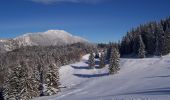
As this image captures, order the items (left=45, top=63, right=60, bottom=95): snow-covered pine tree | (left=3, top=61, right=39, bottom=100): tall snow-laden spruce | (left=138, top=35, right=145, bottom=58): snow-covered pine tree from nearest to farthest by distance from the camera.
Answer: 1. (left=3, top=61, right=39, bottom=100): tall snow-laden spruce
2. (left=45, top=63, right=60, bottom=95): snow-covered pine tree
3. (left=138, top=35, right=145, bottom=58): snow-covered pine tree

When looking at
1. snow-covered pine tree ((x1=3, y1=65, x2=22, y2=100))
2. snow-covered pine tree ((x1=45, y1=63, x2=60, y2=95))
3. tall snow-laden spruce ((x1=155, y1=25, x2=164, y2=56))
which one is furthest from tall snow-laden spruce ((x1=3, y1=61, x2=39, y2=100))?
tall snow-laden spruce ((x1=155, y1=25, x2=164, y2=56))

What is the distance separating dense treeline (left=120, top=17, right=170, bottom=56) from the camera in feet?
437

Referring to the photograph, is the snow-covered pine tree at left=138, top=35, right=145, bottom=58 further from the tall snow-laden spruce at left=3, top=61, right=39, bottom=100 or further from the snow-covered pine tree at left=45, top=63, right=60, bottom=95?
the tall snow-laden spruce at left=3, top=61, right=39, bottom=100

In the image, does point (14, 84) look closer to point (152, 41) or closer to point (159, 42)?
point (159, 42)

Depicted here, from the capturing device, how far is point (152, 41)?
461 ft

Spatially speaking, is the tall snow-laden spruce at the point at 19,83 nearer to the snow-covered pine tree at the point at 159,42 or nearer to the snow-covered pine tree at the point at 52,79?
the snow-covered pine tree at the point at 52,79

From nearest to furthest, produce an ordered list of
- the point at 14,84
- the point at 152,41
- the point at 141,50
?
1. the point at 14,84
2. the point at 141,50
3. the point at 152,41

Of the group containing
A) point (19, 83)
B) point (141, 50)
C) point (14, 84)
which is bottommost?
point (14, 84)

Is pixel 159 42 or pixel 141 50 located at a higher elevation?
pixel 159 42

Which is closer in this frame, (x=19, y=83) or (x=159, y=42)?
(x=19, y=83)

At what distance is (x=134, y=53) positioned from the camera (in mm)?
152750

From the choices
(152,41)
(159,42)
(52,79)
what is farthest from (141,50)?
(52,79)

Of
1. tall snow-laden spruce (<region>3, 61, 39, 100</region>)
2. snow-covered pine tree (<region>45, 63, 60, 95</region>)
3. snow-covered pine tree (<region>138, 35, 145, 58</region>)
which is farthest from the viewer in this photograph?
snow-covered pine tree (<region>138, 35, 145, 58</region>)

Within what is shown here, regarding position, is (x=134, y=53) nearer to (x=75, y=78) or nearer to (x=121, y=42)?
(x=121, y=42)
